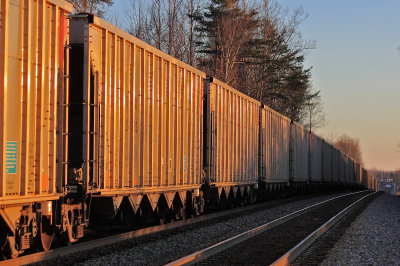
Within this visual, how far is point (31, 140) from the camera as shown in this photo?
716 cm

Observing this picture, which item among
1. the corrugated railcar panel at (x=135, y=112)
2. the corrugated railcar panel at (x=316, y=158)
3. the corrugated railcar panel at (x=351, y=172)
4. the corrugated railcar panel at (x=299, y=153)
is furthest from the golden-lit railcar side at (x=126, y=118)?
the corrugated railcar panel at (x=351, y=172)

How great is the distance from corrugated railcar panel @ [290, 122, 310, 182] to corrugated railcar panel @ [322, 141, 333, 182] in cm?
724

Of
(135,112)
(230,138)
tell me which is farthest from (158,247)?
(230,138)

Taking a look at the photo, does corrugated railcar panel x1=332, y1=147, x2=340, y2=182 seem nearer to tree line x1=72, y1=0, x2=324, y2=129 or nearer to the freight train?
tree line x1=72, y1=0, x2=324, y2=129

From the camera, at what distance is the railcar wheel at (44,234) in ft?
27.3

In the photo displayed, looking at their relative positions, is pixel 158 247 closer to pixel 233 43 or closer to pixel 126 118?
pixel 126 118

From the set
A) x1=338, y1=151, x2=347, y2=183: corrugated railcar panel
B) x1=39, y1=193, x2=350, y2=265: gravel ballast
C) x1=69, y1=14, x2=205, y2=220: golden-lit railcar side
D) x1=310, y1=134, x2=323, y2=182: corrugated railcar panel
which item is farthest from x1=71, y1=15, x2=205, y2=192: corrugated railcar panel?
x1=338, y1=151, x2=347, y2=183: corrugated railcar panel

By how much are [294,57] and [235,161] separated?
31.4 m

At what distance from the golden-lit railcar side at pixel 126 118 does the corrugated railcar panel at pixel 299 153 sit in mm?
16179

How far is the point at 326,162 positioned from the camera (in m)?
42.4

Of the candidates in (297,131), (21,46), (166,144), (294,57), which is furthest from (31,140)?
(294,57)

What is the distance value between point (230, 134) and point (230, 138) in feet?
0.46

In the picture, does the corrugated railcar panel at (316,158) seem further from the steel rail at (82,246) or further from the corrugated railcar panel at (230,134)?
the steel rail at (82,246)

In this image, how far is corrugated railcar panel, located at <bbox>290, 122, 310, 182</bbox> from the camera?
29.0m
